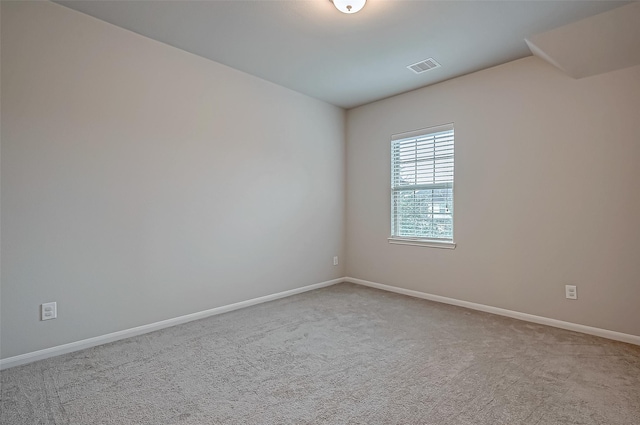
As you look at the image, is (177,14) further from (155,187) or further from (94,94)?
(155,187)

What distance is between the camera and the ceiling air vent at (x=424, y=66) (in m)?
3.30

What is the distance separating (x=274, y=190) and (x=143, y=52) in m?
1.88

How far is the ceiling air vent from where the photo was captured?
3.30 m

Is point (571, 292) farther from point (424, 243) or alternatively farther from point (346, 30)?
point (346, 30)

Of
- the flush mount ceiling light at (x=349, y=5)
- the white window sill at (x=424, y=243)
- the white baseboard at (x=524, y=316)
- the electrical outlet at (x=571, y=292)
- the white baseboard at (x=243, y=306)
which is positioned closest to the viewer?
the flush mount ceiling light at (x=349, y=5)

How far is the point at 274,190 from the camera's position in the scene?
3.99 meters

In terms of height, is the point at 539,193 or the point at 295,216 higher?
the point at 539,193

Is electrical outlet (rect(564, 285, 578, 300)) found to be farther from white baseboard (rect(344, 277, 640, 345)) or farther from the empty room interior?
white baseboard (rect(344, 277, 640, 345))

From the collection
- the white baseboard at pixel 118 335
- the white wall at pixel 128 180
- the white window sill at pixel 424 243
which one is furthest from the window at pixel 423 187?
the white baseboard at pixel 118 335

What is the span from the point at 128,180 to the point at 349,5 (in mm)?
2275

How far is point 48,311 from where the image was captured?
2436 mm

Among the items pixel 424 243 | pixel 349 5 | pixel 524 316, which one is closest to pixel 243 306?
pixel 424 243

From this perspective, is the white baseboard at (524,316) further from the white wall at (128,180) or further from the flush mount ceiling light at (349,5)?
the flush mount ceiling light at (349,5)

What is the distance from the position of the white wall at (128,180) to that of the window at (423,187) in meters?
1.38
